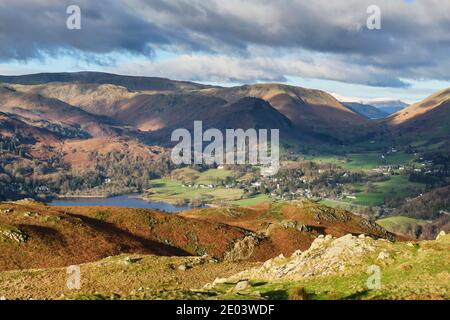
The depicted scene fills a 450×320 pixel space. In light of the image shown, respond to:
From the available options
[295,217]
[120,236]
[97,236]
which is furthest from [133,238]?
[295,217]

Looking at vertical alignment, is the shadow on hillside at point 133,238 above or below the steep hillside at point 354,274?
below

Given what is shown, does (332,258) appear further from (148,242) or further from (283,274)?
(148,242)

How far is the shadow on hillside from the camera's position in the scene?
95750mm

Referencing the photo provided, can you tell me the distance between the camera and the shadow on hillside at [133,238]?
95.8 metres

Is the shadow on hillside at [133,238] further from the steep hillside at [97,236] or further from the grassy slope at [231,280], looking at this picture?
the grassy slope at [231,280]

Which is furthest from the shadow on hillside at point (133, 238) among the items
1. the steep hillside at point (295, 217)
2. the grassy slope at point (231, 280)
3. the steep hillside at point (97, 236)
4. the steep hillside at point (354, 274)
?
the steep hillside at point (354, 274)

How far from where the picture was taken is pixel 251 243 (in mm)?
112625

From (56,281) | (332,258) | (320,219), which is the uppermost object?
(332,258)

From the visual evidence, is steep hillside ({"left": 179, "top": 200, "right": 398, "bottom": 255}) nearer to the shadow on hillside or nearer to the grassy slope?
the shadow on hillside

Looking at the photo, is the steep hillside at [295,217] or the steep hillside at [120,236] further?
the steep hillside at [295,217]

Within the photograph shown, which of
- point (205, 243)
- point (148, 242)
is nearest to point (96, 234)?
point (148, 242)

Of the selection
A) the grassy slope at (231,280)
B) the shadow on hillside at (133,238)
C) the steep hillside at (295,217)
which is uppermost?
the grassy slope at (231,280)
